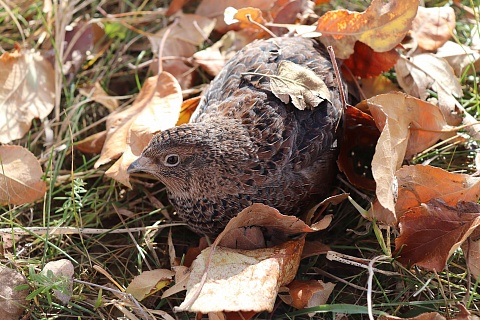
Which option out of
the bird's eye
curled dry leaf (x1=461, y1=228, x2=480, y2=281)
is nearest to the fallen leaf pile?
curled dry leaf (x1=461, y1=228, x2=480, y2=281)

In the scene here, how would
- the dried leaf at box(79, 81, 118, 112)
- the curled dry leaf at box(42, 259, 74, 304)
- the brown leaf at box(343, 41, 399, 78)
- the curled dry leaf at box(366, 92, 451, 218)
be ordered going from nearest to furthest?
the curled dry leaf at box(366, 92, 451, 218), the curled dry leaf at box(42, 259, 74, 304), the brown leaf at box(343, 41, 399, 78), the dried leaf at box(79, 81, 118, 112)

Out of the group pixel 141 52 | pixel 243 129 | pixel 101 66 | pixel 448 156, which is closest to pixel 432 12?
pixel 448 156

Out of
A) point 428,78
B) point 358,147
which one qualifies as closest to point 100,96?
point 358,147

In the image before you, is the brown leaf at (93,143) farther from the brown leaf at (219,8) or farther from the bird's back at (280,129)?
the brown leaf at (219,8)

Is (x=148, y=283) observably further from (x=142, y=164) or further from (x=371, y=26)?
(x=371, y=26)

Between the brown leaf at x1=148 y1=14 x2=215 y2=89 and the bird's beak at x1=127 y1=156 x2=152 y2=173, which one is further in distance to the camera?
the brown leaf at x1=148 y1=14 x2=215 y2=89

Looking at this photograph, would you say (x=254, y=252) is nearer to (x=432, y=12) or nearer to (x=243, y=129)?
(x=243, y=129)

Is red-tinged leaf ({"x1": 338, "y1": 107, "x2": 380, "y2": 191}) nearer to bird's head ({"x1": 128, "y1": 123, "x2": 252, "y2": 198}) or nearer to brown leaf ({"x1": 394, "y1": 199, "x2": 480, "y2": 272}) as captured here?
brown leaf ({"x1": 394, "y1": 199, "x2": 480, "y2": 272})
